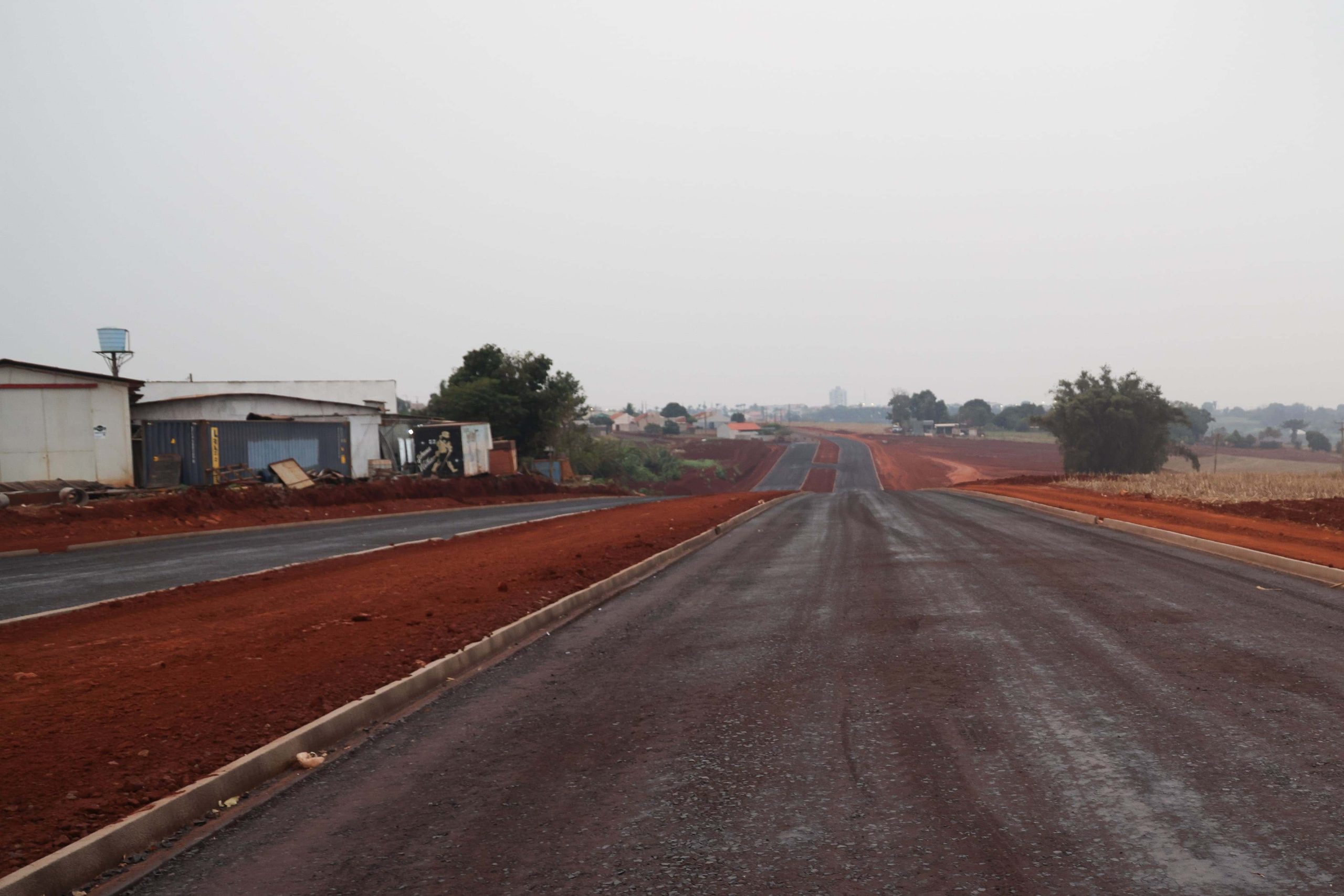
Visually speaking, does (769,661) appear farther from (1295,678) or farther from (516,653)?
(1295,678)

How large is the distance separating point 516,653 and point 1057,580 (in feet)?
25.1

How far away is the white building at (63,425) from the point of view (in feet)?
91.6

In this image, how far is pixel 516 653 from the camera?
29.2 feet

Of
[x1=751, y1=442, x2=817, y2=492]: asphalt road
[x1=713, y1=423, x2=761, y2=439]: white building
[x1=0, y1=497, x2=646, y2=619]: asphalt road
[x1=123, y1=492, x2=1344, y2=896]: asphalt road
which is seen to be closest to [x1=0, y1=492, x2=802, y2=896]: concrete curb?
[x1=123, y1=492, x2=1344, y2=896]: asphalt road

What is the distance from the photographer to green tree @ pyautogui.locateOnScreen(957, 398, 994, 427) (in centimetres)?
18800

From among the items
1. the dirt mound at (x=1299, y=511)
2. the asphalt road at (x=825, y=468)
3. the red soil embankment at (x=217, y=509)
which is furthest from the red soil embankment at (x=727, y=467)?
the dirt mound at (x=1299, y=511)

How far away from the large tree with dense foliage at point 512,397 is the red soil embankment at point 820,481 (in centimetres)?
1866

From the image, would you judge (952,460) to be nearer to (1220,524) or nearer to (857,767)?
(1220,524)

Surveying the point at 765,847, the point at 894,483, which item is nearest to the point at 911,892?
the point at 765,847

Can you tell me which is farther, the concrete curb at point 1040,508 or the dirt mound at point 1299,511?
the concrete curb at point 1040,508

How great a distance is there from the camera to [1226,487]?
32.2 m

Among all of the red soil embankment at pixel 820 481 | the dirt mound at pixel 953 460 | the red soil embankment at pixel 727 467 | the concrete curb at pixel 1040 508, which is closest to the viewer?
the concrete curb at pixel 1040 508

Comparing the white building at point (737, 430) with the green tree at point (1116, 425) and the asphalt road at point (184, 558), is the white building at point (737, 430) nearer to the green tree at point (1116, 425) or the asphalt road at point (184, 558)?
the green tree at point (1116, 425)

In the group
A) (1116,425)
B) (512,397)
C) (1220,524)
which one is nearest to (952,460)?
(1116,425)
